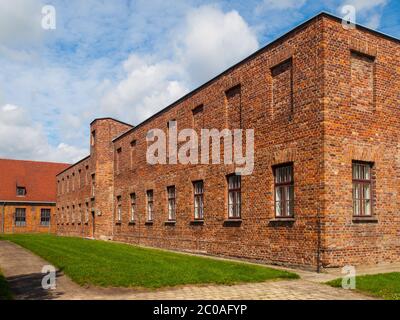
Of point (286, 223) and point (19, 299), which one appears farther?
point (286, 223)

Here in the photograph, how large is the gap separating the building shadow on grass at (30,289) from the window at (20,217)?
4190 cm

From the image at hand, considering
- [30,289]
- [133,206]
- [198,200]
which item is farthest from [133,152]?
[30,289]

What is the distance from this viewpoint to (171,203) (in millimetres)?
22062

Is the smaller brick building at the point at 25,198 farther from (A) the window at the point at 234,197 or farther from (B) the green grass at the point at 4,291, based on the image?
(B) the green grass at the point at 4,291

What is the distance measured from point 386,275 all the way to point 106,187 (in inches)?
909

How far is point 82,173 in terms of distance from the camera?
38750 millimetres

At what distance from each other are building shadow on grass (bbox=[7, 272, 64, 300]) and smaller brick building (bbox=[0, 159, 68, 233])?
41.6 metres

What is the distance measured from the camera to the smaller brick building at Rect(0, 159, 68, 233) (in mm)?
50125

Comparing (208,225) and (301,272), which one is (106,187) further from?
(301,272)

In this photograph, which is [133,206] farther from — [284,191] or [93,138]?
[284,191]

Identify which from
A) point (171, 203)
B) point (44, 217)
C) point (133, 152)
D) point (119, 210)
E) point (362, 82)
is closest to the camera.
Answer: point (362, 82)

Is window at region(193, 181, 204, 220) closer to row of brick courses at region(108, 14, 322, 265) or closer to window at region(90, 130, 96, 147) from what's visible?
row of brick courses at region(108, 14, 322, 265)

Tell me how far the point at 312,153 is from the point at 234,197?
15.2ft
